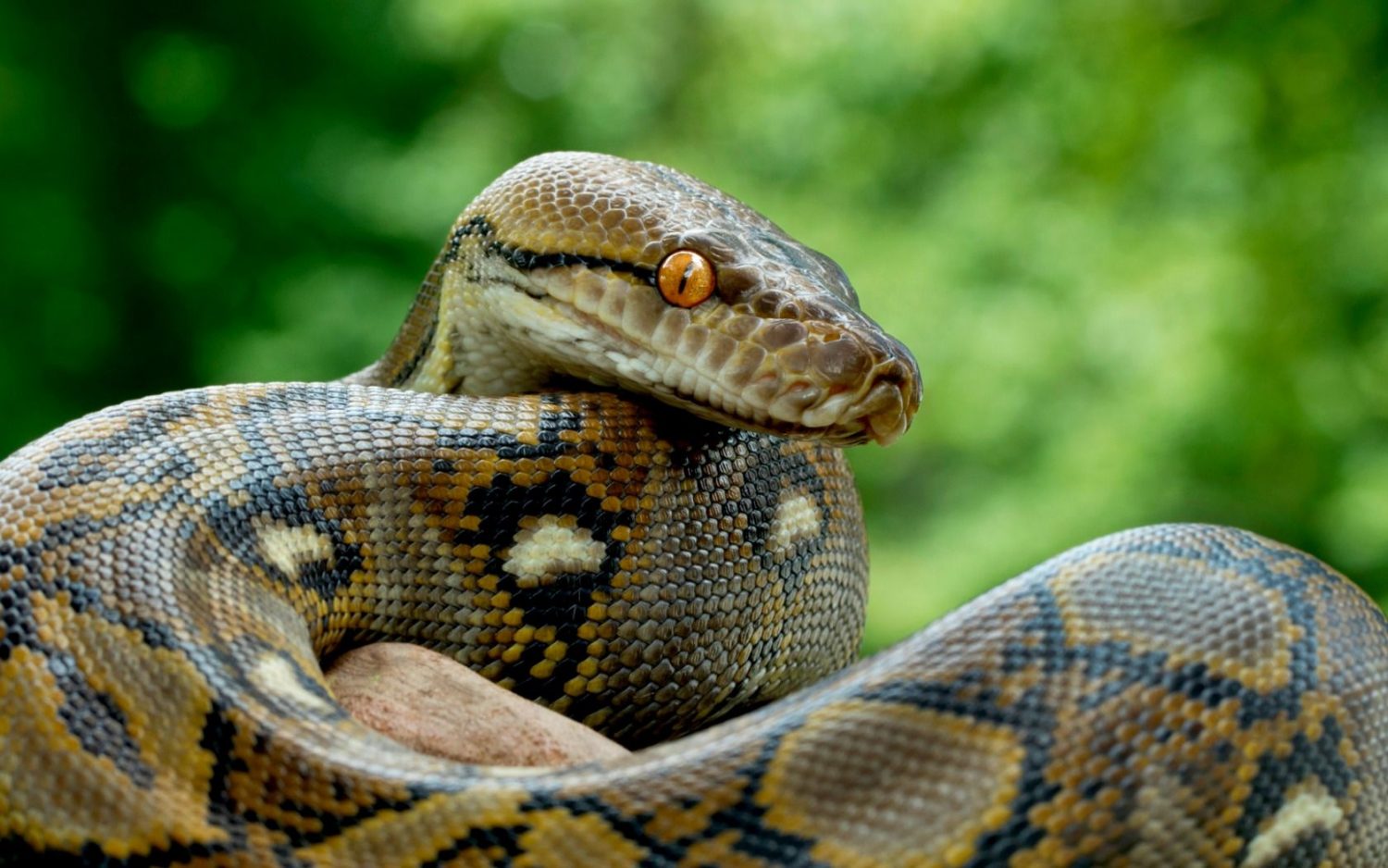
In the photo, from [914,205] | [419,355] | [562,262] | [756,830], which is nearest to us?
[756,830]

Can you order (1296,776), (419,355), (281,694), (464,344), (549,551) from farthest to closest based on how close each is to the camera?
(419,355), (464,344), (549,551), (281,694), (1296,776)

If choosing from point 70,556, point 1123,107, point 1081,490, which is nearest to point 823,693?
point 70,556

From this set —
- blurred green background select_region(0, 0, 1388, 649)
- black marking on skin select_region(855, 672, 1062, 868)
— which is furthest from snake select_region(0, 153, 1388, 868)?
blurred green background select_region(0, 0, 1388, 649)

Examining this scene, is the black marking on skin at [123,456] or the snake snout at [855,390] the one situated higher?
the snake snout at [855,390]

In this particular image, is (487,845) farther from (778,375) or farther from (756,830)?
(778,375)

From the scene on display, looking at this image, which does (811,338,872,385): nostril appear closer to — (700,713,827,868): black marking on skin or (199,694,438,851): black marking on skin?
(700,713,827,868): black marking on skin

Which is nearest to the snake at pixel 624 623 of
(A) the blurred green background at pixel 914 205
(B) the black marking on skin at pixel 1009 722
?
(B) the black marking on skin at pixel 1009 722

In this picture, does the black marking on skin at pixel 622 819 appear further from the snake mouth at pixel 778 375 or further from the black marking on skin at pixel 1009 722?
the snake mouth at pixel 778 375

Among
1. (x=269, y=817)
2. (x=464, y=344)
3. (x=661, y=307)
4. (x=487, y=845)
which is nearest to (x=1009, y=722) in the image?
(x=487, y=845)
